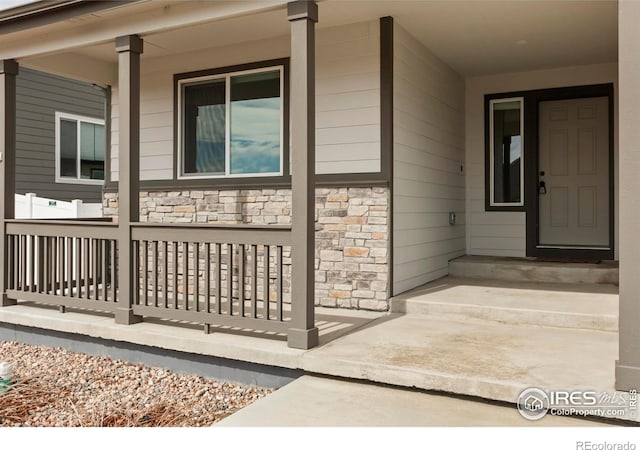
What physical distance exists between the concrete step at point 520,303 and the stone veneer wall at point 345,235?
0.31 metres

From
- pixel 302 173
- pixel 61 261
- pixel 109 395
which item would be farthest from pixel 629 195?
pixel 61 261

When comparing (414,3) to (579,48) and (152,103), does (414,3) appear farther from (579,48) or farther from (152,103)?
(152,103)

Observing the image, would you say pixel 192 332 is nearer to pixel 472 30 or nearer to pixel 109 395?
pixel 109 395

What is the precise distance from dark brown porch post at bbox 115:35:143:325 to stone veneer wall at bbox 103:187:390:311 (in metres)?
1.30

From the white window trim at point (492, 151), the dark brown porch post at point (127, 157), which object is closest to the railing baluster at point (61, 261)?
the dark brown porch post at point (127, 157)

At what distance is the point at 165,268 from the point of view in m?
4.57

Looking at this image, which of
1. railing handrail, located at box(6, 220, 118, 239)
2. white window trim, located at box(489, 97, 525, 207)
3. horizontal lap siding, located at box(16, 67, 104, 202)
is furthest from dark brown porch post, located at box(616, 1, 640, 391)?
horizontal lap siding, located at box(16, 67, 104, 202)

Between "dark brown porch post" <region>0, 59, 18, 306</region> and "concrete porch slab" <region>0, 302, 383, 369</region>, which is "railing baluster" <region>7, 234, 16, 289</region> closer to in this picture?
"dark brown porch post" <region>0, 59, 18, 306</region>

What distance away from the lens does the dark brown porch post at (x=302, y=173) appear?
3854mm

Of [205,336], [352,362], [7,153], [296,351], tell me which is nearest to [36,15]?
[7,153]

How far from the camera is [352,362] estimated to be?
3.52 meters
